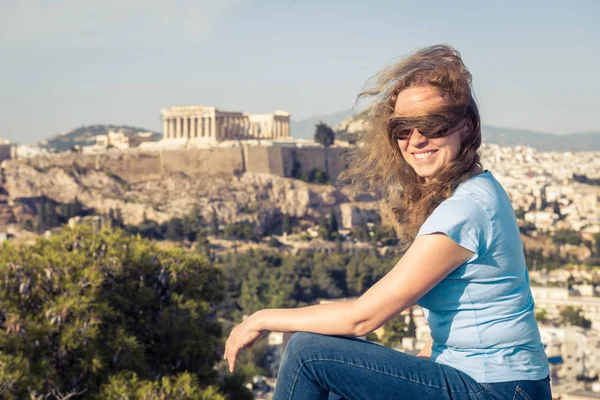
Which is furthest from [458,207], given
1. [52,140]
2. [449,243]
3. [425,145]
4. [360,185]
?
[52,140]

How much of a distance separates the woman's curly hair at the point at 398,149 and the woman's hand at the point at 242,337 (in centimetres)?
48

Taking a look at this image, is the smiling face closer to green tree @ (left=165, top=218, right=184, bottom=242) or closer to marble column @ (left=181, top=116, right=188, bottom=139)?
green tree @ (left=165, top=218, right=184, bottom=242)

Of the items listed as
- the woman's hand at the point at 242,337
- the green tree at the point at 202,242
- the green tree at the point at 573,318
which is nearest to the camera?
the woman's hand at the point at 242,337

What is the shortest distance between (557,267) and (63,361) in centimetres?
3263

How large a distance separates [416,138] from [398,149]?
142 mm

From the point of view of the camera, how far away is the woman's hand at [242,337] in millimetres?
1933

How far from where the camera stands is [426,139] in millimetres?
1982

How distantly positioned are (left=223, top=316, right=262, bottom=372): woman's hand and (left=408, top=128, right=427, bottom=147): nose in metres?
0.56

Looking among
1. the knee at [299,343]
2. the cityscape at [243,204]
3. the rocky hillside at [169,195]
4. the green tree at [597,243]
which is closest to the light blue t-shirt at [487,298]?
the knee at [299,343]

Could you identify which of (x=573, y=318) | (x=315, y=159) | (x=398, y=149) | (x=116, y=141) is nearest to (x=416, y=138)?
(x=398, y=149)

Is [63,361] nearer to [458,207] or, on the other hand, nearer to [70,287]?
[70,287]

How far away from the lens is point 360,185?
7.79ft

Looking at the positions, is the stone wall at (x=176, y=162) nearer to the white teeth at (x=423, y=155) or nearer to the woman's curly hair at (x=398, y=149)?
the woman's curly hair at (x=398, y=149)

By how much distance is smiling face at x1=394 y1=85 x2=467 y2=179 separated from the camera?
1957mm
